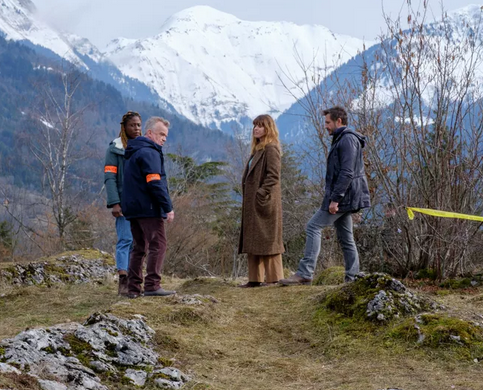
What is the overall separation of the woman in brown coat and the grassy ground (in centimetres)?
53

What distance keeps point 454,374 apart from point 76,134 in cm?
1597

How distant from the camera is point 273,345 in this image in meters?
4.88

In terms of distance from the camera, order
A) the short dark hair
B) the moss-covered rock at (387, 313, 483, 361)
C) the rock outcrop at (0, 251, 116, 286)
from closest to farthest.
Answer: the moss-covered rock at (387, 313, 483, 361), the short dark hair, the rock outcrop at (0, 251, 116, 286)

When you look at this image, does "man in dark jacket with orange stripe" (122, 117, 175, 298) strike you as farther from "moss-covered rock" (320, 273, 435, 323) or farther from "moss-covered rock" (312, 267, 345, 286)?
"moss-covered rock" (312, 267, 345, 286)

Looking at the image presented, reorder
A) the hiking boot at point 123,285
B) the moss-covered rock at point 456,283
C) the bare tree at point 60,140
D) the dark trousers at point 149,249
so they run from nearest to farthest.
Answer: the dark trousers at point 149,249 < the hiking boot at point 123,285 < the moss-covered rock at point 456,283 < the bare tree at point 60,140

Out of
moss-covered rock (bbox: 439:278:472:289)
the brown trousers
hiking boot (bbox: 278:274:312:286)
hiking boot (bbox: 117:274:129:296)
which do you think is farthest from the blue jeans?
moss-covered rock (bbox: 439:278:472:289)

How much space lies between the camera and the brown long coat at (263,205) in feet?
23.2

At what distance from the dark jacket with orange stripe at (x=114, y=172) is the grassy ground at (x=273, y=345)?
115 centimetres

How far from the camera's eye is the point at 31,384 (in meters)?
3.08

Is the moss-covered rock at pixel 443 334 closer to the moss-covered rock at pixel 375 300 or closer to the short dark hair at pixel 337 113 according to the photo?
the moss-covered rock at pixel 375 300

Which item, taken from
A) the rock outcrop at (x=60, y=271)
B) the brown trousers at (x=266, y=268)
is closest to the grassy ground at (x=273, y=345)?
the brown trousers at (x=266, y=268)

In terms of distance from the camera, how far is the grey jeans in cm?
658

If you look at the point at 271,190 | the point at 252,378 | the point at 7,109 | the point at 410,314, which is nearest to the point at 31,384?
the point at 252,378

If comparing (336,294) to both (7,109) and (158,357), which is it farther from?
(7,109)
